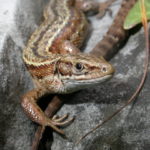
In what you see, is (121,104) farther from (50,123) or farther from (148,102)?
(50,123)

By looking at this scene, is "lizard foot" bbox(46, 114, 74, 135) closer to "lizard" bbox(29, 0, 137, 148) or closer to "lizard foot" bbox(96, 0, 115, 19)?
"lizard" bbox(29, 0, 137, 148)

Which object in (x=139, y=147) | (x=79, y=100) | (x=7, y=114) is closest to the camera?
(x=139, y=147)

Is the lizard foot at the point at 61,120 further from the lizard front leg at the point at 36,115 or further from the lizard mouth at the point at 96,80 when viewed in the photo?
the lizard mouth at the point at 96,80

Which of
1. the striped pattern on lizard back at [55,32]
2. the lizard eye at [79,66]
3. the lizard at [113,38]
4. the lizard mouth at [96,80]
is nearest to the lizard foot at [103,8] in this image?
the striped pattern on lizard back at [55,32]

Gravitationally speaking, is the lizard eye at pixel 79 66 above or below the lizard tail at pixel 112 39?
above

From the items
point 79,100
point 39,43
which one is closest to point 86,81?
point 79,100

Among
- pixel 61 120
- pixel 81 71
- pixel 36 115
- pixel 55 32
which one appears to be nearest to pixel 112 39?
pixel 55 32

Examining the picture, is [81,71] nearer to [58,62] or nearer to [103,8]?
[58,62]
